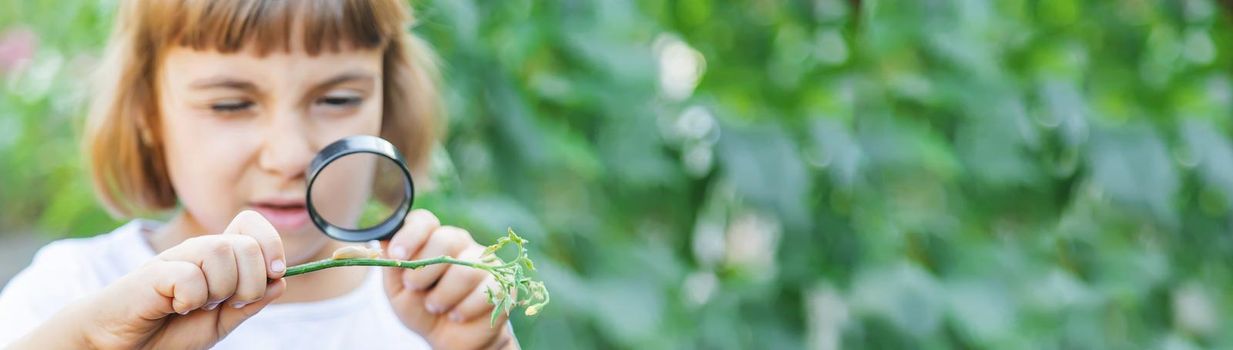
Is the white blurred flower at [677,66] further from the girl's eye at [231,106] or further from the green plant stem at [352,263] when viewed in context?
the green plant stem at [352,263]

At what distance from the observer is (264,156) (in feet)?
3.62

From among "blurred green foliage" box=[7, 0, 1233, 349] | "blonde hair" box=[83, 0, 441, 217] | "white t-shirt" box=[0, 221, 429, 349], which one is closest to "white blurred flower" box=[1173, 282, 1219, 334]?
"blurred green foliage" box=[7, 0, 1233, 349]

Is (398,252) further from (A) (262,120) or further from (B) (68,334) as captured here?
(B) (68,334)

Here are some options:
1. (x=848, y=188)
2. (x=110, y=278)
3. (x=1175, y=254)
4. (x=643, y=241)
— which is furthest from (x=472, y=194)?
(x=1175, y=254)

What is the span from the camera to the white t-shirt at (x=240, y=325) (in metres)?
1.18

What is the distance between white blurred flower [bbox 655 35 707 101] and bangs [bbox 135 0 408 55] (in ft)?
3.76

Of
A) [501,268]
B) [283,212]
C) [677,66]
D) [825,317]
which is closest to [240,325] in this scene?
[283,212]

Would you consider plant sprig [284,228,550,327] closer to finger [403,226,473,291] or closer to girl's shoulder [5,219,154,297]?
finger [403,226,473,291]

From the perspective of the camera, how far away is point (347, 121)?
114 centimetres

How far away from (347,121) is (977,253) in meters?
1.87

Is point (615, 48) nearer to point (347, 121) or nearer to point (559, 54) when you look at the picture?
point (559, 54)

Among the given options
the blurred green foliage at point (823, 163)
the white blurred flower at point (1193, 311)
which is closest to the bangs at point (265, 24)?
the blurred green foliage at point (823, 163)

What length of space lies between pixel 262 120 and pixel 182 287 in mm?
265

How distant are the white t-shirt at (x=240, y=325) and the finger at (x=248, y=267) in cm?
33
